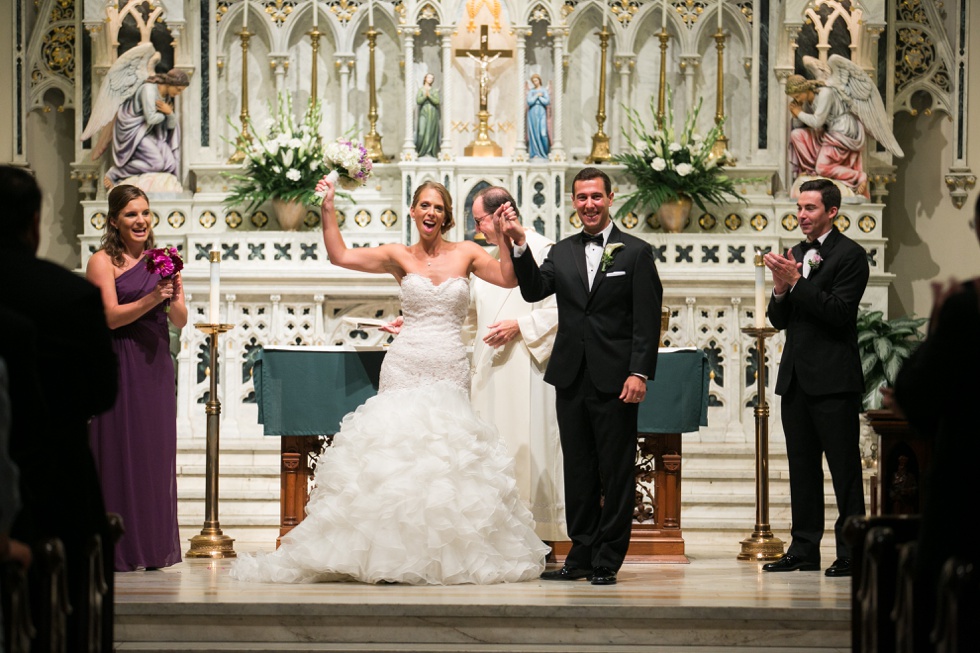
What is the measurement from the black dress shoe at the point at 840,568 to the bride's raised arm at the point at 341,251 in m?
2.42

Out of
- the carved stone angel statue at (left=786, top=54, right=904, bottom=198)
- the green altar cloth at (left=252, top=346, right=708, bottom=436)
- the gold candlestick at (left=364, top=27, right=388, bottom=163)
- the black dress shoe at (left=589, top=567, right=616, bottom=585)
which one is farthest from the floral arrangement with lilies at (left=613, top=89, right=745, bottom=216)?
the black dress shoe at (left=589, top=567, right=616, bottom=585)

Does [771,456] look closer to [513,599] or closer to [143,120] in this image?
[513,599]

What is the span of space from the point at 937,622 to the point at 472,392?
3.67m

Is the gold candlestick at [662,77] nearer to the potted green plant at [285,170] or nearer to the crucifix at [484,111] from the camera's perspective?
the crucifix at [484,111]

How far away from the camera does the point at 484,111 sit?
33.1 ft

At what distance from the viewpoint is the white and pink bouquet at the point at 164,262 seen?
6.03m

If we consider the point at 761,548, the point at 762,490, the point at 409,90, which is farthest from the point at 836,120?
the point at 761,548

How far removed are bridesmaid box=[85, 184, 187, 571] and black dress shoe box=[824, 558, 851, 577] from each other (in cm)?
302

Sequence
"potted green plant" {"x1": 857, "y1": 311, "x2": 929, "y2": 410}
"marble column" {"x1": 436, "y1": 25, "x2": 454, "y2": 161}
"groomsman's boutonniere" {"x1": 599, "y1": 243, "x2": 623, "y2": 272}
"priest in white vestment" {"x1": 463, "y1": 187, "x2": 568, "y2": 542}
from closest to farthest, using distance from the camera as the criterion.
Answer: "groomsman's boutonniere" {"x1": 599, "y1": 243, "x2": 623, "y2": 272} → "priest in white vestment" {"x1": 463, "y1": 187, "x2": 568, "y2": 542} → "potted green plant" {"x1": 857, "y1": 311, "x2": 929, "y2": 410} → "marble column" {"x1": 436, "y1": 25, "x2": 454, "y2": 161}

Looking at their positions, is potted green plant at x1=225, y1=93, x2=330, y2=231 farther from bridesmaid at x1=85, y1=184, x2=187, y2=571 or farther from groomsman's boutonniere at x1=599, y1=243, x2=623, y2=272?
groomsman's boutonniere at x1=599, y1=243, x2=623, y2=272

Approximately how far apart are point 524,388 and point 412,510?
1224mm

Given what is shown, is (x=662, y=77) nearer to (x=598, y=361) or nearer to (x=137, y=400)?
(x=598, y=361)

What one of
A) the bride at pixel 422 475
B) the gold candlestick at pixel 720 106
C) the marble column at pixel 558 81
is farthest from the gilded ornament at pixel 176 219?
the bride at pixel 422 475

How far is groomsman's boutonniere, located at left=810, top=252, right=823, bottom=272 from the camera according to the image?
243 inches
